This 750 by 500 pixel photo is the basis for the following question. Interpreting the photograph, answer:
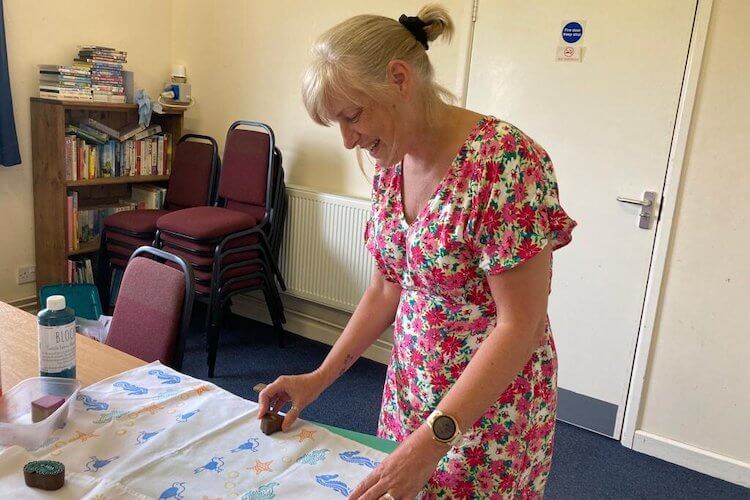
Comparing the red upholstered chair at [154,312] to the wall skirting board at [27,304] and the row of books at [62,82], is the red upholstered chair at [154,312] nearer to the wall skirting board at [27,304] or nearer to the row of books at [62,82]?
the row of books at [62,82]

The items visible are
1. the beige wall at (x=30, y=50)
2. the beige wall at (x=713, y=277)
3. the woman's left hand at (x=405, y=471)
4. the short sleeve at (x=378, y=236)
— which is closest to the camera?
the woman's left hand at (x=405, y=471)

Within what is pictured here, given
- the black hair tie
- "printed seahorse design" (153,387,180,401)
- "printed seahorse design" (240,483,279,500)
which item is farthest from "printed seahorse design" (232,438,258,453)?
the black hair tie

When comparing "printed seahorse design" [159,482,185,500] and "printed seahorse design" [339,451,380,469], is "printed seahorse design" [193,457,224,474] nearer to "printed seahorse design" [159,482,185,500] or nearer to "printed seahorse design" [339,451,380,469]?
"printed seahorse design" [159,482,185,500]

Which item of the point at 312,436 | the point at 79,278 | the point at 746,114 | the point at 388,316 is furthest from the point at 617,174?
the point at 79,278

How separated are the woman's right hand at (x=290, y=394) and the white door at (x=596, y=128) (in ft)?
6.02

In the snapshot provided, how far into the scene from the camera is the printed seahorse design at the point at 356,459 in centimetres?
103

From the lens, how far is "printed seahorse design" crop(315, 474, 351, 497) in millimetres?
956

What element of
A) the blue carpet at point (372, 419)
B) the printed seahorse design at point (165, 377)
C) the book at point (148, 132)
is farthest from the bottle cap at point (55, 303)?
the book at point (148, 132)

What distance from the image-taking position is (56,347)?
1.20 metres

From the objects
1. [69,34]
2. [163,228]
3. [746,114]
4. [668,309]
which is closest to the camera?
[746,114]

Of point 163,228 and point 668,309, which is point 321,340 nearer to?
point 163,228

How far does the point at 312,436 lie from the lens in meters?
1.10

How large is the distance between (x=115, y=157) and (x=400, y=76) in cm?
295

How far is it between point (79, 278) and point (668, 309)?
302 cm
